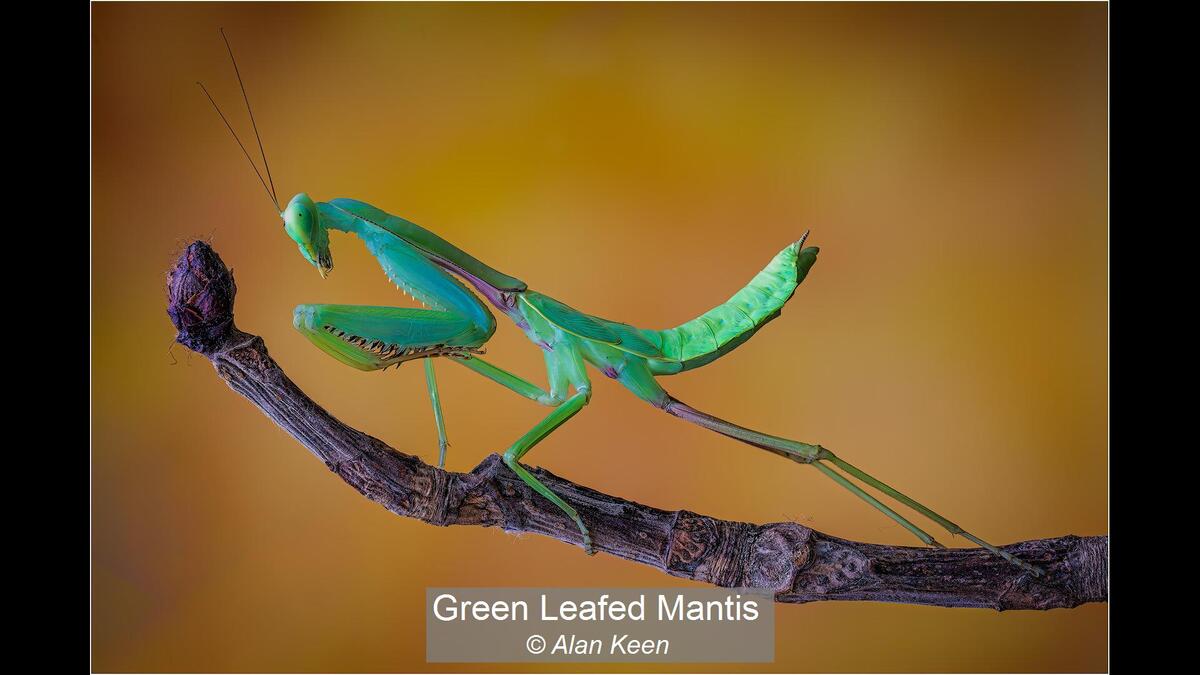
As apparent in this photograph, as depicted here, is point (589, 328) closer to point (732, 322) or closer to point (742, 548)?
point (732, 322)

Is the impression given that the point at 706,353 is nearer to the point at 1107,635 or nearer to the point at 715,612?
the point at 715,612

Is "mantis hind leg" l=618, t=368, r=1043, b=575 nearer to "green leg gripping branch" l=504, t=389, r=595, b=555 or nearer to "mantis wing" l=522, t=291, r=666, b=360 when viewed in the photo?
"mantis wing" l=522, t=291, r=666, b=360

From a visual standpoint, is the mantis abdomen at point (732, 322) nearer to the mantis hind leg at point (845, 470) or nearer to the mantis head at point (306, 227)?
the mantis hind leg at point (845, 470)

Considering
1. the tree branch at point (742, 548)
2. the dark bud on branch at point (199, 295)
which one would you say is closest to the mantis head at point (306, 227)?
the dark bud on branch at point (199, 295)

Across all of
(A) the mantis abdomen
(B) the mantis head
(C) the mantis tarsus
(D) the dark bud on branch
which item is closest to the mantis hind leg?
(C) the mantis tarsus

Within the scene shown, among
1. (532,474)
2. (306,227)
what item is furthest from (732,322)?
(306,227)

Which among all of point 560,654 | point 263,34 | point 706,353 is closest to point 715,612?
point 560,654
